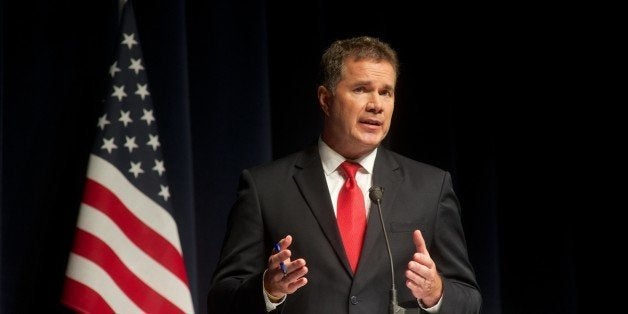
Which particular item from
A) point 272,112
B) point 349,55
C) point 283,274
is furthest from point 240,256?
point 272,112

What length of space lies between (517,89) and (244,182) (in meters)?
1.65

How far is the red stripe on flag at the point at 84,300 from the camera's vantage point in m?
2.72

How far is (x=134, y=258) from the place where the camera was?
2.79 meters

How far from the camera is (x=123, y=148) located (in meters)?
2.85

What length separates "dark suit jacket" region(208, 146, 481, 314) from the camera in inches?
90.9

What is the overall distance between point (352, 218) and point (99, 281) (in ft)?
2.76

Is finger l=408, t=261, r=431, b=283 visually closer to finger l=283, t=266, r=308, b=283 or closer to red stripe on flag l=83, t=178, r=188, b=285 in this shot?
finger l=283, t=266, r=308, b=283

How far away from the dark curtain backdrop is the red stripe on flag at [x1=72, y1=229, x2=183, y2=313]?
264 millimetres

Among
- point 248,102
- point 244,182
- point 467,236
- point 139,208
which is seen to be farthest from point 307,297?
point 467,236

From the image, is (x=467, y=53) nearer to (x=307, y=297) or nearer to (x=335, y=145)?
(x=335, y=145)

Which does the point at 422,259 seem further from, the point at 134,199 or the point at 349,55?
the point at 134,199

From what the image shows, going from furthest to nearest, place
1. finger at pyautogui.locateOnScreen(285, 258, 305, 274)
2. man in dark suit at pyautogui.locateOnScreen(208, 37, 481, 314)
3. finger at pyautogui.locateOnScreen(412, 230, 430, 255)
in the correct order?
man in dark suit at pyautogui.locateOnScreen(208, 37, 481, 314), finger at pyautogui.locateOnScreen(412, 230, 430, 255), finger at pyautogui.locateOnScreen(285, 258, 305, 274)

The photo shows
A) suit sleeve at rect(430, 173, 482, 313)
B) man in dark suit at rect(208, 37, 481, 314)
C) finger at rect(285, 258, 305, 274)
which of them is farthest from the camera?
suit sleeve at rect(430, 173, 482, 313)

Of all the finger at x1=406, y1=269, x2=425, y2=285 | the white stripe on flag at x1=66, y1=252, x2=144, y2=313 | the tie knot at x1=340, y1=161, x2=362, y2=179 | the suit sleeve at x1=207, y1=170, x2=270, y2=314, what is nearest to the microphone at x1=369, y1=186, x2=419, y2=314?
the finger at x1=406, y1=269, x2=425, y2=285
